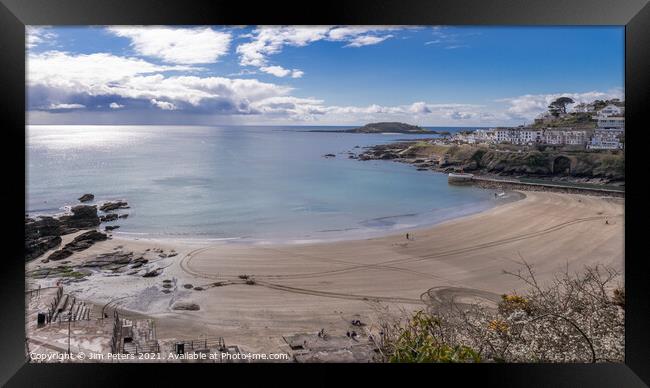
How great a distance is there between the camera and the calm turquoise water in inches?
191

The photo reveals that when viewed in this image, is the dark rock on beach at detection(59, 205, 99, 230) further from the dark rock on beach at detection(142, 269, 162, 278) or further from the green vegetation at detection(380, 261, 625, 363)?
the green vegetation at detection(380, 261, 625, 363)

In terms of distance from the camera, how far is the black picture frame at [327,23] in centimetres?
176

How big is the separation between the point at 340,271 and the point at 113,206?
9.32ft

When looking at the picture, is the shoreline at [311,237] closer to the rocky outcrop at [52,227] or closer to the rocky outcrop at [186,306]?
the rocky outcrop at [52,227]

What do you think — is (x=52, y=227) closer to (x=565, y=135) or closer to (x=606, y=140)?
(x=565, y=135)

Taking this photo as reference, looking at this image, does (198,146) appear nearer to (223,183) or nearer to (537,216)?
(223,183)

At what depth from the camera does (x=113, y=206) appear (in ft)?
16.3

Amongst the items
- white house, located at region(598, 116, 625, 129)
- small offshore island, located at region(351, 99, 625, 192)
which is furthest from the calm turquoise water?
white house, located at region(598, 116, 625, 129)

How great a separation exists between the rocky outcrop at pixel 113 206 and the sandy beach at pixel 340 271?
0.51m

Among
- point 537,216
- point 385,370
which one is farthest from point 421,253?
point 385,370

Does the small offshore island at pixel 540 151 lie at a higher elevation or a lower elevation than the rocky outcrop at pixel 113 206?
higher

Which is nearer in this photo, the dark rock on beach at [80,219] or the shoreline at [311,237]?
the dark rock on beach at [80,219]

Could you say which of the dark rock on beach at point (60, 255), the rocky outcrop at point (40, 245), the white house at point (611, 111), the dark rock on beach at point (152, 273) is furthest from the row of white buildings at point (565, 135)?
the rocky outcrop at point (40, 245)

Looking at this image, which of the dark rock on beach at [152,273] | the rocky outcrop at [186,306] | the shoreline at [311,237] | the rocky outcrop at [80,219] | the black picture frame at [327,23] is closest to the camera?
the black picture frame at [327,23]
